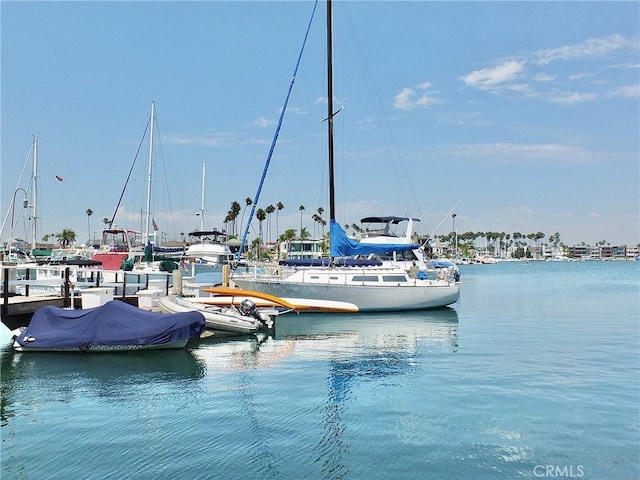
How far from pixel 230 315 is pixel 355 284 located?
1199cm

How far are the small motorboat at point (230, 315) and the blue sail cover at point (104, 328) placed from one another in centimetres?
342

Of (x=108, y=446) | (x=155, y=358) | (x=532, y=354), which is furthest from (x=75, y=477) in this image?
(x=532, y=354)

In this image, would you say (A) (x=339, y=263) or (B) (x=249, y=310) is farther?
(A) (x=339, y=263)

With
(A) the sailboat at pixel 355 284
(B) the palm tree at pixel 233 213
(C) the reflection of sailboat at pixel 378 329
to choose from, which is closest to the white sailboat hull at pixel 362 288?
(A) the sailboat at pixel 355 284

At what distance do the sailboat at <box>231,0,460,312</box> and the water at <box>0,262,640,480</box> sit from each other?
32.7ft

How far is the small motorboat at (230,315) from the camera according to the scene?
25484 millimetres

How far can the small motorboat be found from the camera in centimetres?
2548

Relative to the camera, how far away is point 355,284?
35281 mm

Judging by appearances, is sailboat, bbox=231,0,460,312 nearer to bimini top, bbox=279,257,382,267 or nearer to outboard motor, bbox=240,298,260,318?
bimini top, bbox=279,257,382,267

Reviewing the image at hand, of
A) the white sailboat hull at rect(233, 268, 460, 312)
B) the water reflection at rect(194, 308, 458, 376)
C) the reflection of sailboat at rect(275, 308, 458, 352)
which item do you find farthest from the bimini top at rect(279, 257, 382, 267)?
the water reflection at rect(194, 308, 458, 376)

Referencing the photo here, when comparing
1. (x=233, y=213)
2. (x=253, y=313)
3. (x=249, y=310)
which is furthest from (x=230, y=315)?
(x=233, y=213)

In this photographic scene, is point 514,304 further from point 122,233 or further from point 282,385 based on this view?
point 122,233

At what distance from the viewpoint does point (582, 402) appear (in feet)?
47.9

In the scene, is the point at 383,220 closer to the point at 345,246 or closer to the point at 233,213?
the point at 345,246
